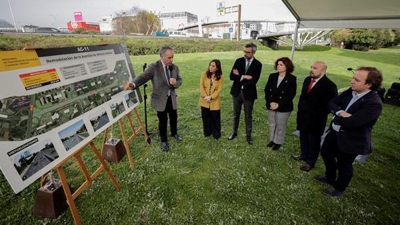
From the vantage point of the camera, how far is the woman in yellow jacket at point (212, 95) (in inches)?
162

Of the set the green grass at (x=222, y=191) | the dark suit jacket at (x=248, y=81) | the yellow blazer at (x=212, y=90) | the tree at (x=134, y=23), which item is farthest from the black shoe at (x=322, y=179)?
the tree at (x=134, y=23)

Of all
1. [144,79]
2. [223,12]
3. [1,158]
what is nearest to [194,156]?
[144,79]

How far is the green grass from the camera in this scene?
2.72 m

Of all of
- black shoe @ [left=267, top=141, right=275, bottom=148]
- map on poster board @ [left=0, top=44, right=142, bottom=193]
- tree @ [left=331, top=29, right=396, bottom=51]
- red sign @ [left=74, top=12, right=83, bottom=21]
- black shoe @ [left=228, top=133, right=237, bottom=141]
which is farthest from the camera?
red sign @ [left=74, top=12, right=83, bottom=21]

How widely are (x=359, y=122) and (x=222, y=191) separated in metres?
2.05

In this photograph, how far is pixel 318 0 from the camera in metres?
4.14

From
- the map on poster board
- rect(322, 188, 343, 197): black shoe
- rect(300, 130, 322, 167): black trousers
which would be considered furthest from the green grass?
the map on poster board

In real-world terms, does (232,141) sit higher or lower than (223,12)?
lower

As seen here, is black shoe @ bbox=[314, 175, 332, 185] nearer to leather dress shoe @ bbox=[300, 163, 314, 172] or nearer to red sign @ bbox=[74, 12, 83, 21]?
leather dress shoe @ bbox=[300, 163, 314, 172]

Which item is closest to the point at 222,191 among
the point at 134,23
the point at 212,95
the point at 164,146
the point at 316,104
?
the point at 164,146

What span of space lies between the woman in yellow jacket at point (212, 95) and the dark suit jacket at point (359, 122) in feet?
6.95

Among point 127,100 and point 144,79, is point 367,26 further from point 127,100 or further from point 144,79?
point 127,100

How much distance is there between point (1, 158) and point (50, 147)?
1.41ft

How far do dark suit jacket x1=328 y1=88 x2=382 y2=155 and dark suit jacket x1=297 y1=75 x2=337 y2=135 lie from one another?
395 mm
